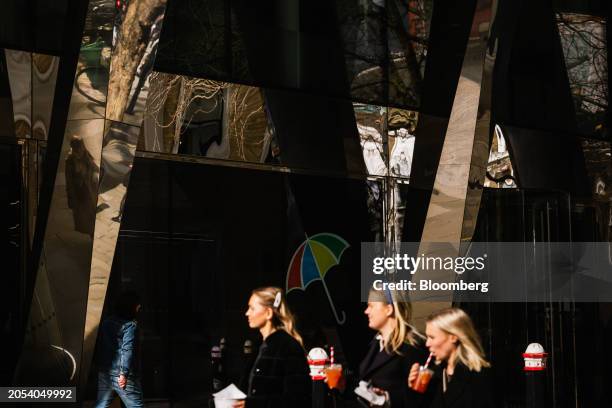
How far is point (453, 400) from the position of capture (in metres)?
6.16

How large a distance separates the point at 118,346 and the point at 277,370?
3.74 meters

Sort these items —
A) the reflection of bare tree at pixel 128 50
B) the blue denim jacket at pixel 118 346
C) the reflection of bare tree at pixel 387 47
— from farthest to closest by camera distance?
the reflection of bare tree at pixel 387 47 < the blue denim jacket at pixel 118 346 < the reflection of bare tree at pixel 128 50

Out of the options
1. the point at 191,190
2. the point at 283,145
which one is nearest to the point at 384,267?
the point at 283,145

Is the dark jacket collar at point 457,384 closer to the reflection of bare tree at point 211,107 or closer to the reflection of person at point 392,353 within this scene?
the reflection of person at point 392,353

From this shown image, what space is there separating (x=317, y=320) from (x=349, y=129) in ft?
7.98

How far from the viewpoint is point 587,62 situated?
1736 cm

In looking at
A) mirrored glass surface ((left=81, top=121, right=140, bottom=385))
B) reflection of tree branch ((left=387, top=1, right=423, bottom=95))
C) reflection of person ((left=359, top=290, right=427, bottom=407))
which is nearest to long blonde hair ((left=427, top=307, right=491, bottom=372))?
reflection of person ((left=359, top=290, right=427, bottom=407))

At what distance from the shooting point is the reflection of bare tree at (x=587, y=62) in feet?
56.2

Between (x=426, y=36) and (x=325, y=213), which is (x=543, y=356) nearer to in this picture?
(x=325, y=213)

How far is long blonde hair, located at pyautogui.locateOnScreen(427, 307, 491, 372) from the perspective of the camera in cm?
631

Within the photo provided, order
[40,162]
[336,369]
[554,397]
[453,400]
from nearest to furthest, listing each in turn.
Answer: [453,400] < [336,369] < [40,162] < [554,397]

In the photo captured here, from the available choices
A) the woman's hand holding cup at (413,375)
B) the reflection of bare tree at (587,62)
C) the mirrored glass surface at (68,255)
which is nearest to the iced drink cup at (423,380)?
the woman's hand holding cup at (413,375)

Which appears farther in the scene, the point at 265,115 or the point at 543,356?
the point at 265,115

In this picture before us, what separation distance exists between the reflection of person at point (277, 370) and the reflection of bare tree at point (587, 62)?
11.0m
